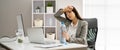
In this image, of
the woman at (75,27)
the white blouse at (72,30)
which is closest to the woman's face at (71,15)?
the woman at (75,27)

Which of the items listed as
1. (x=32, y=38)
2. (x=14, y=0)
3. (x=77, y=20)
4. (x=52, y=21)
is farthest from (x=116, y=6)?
(x=32, y=38)

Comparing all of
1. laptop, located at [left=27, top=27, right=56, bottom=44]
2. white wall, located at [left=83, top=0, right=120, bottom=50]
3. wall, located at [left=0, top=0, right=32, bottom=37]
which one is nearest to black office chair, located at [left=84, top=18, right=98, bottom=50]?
laptop, located at [left=27, top=27, right=56, bottom=44]

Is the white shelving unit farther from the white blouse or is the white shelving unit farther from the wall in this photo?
the white blouse

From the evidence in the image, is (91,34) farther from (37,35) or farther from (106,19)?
(106,19)

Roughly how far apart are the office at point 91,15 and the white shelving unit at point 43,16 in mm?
128

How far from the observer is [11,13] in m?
5.23

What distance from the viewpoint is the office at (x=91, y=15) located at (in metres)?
5.21

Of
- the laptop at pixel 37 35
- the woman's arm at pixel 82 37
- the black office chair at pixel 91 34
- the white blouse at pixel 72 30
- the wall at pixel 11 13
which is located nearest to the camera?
the laptop at pixel 37 35

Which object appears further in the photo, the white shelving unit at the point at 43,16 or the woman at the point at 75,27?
the white shelving unit at the point at 43,16

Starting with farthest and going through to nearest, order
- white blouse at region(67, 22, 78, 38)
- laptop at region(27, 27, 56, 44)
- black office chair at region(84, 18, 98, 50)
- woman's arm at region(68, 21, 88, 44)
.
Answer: black office chair at region(84, 18, 98, 50) → white blouse at region(67, 22, 78, 38) → woman's arm at region(68, 21, 88, 44) → laptop at region(27, 27, 56, 44)

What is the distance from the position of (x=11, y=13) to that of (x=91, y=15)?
6.54 ft

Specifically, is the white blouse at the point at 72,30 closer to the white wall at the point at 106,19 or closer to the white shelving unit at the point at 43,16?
the white shelving unit at the point at 43,16

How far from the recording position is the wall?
5195mm

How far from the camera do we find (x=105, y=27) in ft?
17.7
